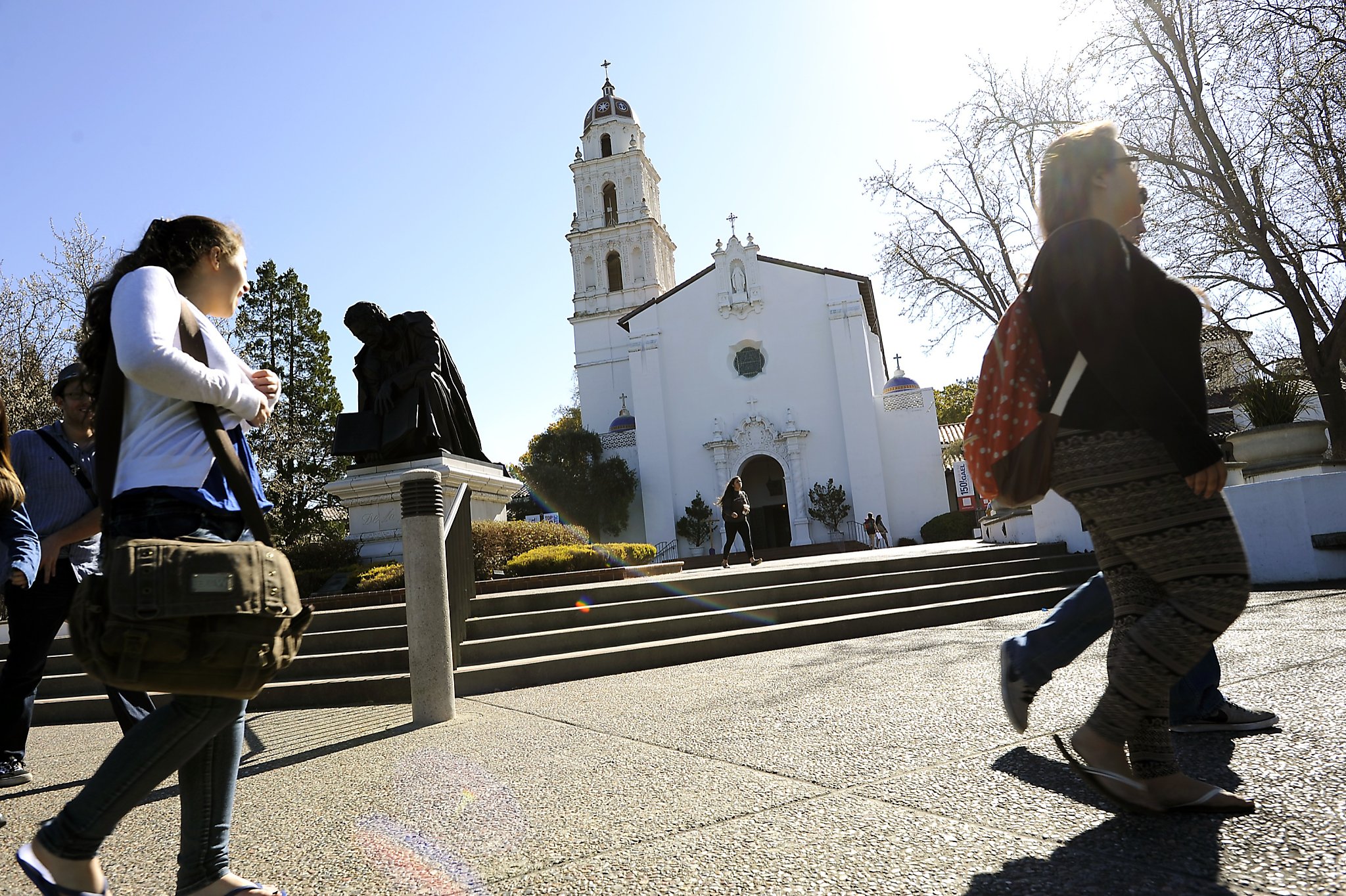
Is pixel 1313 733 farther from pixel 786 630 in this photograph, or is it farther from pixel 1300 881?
pixel 786 630

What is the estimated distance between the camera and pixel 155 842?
2676mm

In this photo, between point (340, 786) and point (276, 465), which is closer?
point (340, 786)

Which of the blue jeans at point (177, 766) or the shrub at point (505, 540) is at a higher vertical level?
the shrub at point (505, 540)

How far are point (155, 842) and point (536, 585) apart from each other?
6323 mm

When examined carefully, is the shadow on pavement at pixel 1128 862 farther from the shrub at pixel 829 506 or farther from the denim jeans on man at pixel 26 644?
the shrub at pixel 829 506

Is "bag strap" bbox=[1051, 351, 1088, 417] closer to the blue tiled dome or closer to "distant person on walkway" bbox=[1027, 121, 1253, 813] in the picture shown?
"distant person on walkway" bbox=[1027, 121, 1253, 813]

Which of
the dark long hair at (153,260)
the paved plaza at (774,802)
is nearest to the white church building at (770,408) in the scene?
the paved plaza at (774,802)

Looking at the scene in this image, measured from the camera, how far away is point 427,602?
485cm

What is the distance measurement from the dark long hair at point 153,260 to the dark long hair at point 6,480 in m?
1.53

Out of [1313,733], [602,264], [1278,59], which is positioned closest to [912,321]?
[1278,59]

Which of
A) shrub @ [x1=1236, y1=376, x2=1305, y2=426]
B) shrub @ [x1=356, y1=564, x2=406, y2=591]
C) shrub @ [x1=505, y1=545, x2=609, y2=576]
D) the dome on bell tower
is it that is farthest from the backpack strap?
the dome on bell tower

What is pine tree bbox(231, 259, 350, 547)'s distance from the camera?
2964cm

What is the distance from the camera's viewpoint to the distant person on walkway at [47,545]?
11.9 feet

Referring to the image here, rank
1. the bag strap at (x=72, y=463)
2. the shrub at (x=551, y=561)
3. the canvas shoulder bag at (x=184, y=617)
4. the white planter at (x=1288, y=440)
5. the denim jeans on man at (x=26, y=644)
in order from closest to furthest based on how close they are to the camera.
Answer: the canvas shoulder bag at (x=184, y=617), the denim jeans on man at (x=26, y=644), the bag strap at (x=72, y=463), the shrub at (x=551, y=561), the white planter at (x=1288, y=440)
